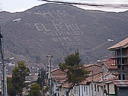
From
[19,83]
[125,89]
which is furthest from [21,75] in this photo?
[125,89]

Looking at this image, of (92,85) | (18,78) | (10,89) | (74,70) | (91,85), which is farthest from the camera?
(18,78)

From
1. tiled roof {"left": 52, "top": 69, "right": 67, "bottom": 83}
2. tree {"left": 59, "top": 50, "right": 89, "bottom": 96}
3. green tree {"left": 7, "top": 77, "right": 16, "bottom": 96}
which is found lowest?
green tree {"left": 7, "top": 77, "right": 16, "bottom": 96}

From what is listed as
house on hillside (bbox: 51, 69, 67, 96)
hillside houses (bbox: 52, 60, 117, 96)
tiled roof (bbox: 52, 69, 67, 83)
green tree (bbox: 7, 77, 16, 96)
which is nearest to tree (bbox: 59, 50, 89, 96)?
hillside houses (bbox: 52, 60, 117, 96)

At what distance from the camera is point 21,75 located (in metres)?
83.9

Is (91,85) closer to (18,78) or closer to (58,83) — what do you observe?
(18,78)

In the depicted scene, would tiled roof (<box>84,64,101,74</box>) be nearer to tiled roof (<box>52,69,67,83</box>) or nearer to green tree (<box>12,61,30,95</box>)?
tiled roof (<box>52,69,67,83</box>)

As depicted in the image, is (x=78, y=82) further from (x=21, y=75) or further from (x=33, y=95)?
(x=21, y=75)

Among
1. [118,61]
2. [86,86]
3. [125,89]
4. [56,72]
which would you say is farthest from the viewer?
[56,72]

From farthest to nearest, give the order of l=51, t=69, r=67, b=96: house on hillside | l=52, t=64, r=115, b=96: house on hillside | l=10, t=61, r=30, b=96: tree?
l=51, t=69, r=67, b=96: house on hillside → l=10, t=61, r=30, b=96: tree → l=52, t=64, r=115, b=96: house on hillside

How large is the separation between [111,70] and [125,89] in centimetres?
4164

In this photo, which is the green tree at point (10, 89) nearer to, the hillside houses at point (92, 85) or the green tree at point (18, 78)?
the green tree at point (18, 78)

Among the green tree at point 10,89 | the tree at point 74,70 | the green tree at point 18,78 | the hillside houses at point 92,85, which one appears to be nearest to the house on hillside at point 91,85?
the hillside houses at point 92,85

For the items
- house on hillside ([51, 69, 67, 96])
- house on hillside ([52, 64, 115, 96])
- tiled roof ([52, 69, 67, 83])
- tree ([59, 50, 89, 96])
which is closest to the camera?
house on hillside ([52, 64, 115, 96])

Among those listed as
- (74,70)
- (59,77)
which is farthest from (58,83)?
(74,70)
